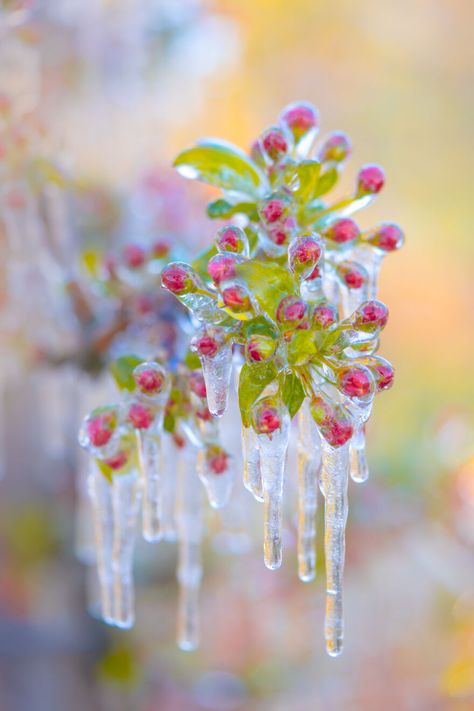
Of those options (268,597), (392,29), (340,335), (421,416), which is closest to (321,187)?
(340,335)

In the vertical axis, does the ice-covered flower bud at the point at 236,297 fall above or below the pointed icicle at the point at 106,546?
above

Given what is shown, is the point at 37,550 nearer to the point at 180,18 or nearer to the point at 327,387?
the point at 180,18

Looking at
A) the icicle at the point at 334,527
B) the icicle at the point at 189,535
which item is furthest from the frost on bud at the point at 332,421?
the icicle at the point at 189,535

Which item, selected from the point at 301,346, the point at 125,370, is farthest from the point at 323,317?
the point at 125,370

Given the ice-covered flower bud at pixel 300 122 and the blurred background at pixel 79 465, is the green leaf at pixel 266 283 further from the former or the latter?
the blurred background at pixel 79 465

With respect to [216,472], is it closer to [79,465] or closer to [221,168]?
[221,168]

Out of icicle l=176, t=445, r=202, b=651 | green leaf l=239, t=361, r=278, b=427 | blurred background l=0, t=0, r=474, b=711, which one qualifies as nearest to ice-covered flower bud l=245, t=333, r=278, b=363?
green leaf l=239, t=361, r=278, b=427
